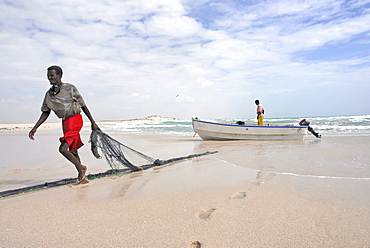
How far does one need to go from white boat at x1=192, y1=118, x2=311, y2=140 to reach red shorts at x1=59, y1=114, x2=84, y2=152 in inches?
385

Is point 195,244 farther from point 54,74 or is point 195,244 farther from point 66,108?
point 54,74

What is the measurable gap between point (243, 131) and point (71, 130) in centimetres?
1055

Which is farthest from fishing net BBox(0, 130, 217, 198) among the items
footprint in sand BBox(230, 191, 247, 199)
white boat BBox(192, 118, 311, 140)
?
white boat BBox(192, 118, 311, 140)

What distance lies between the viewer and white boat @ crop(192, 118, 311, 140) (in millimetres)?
13422

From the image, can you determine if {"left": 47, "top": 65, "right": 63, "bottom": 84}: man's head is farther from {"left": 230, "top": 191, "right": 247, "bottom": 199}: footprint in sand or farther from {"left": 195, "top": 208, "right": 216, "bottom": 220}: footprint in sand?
{"left": 230, "top": 191, "right": 247, "bottom": 199}: footprint in sand

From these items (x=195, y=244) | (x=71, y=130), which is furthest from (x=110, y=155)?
(x=195, y=244)

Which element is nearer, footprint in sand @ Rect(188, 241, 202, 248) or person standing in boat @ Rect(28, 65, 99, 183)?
footprint in sand @ Rect(188, 241, 202, 248)

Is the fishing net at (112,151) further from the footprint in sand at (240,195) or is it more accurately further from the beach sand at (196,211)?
the footprint in sand at (240,195)

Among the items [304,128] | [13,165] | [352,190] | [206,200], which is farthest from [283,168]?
[304,128]

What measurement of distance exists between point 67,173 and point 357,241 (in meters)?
4.86

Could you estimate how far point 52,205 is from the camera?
2.99 m

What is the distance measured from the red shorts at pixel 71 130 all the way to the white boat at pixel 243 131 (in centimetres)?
979

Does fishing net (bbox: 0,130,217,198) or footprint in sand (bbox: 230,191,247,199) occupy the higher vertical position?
fishing net (bbox: 0,130,217,198)

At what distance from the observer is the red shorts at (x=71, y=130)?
3.94 m
